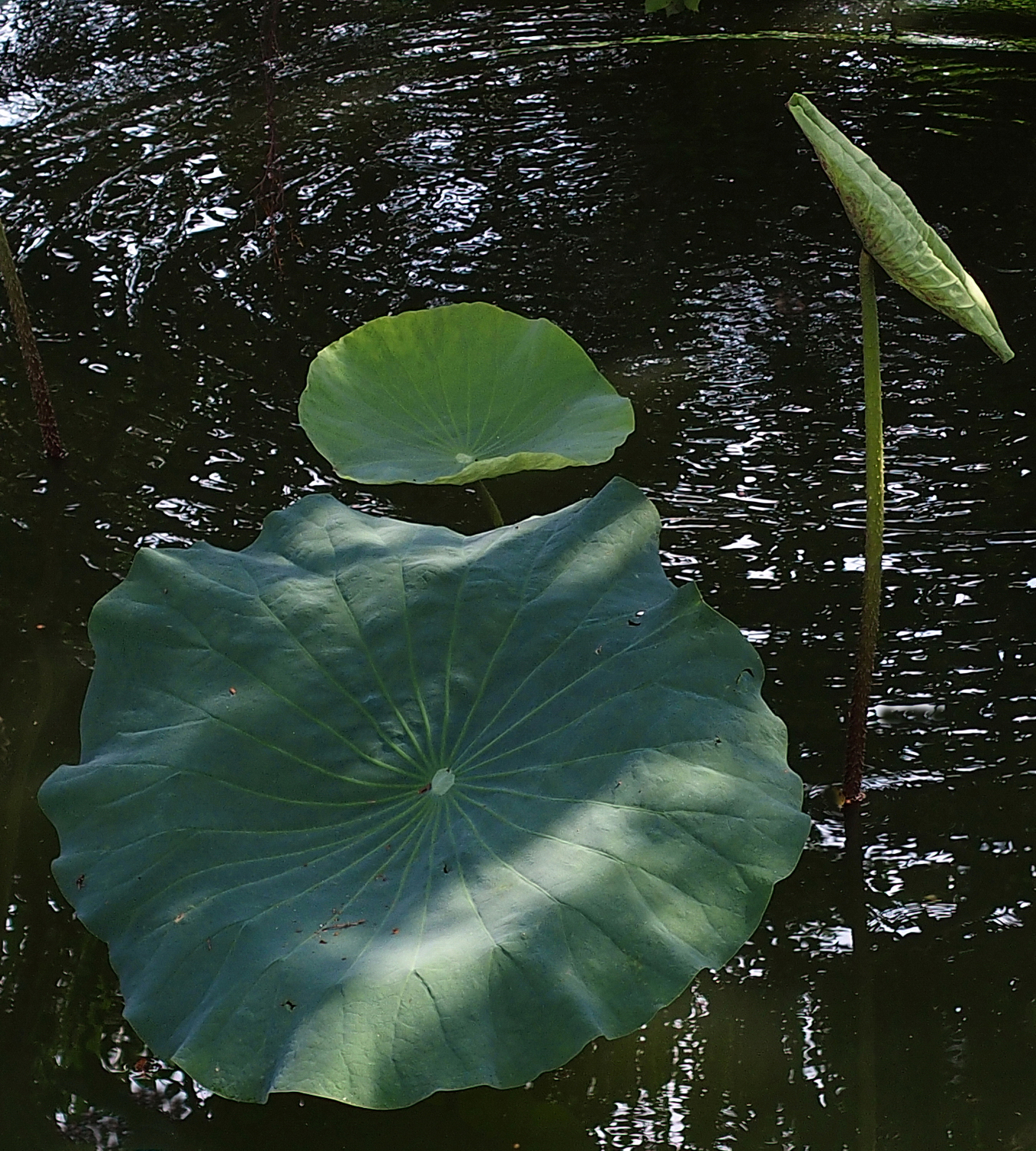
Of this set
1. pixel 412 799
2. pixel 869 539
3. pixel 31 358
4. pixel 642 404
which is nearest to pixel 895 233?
pixel 869 539

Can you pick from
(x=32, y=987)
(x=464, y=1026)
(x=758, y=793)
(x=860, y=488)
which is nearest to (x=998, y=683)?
(x=860, y=488)

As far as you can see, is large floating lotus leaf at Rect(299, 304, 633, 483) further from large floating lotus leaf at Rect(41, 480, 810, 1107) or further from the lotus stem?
the lotus stem

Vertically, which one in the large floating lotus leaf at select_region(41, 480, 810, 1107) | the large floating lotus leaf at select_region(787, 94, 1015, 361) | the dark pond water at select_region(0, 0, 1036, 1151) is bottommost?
the dark pond water at select_region(0, 0, 1036, 1151)

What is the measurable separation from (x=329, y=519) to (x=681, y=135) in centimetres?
214

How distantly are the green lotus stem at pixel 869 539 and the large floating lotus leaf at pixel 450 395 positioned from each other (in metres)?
0.38

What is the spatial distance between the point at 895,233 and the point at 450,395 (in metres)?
0.74

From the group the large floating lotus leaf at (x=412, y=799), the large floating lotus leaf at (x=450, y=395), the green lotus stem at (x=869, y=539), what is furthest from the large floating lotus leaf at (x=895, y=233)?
the large floating lotus leaf at (x=450, y=395)

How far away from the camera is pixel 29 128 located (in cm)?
341

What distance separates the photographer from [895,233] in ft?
3.96

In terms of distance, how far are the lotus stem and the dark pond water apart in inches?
1.8

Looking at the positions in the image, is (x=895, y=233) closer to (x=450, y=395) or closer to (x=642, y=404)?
(x=450, y=395)

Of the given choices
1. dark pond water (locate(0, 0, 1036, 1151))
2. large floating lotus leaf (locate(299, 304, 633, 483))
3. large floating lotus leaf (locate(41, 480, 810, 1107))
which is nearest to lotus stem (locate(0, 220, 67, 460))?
dark pond water (locate(0, 0, 1036, 1151))

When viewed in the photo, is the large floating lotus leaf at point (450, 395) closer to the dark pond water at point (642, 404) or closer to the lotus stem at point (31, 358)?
the dark pond water at point (642, 404)

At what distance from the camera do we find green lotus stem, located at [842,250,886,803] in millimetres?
1335
